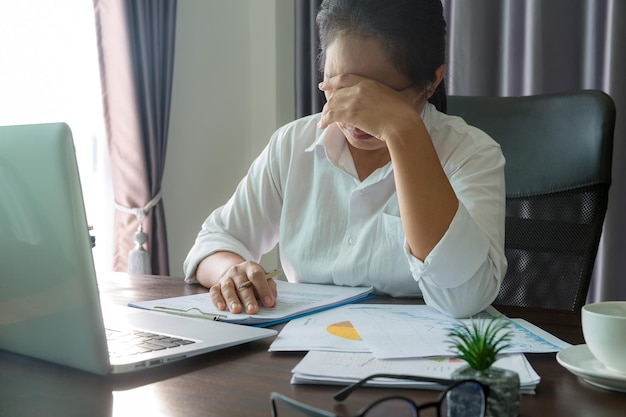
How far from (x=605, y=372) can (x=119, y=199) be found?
6.95 ft

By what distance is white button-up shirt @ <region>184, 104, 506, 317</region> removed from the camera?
41.9 inches

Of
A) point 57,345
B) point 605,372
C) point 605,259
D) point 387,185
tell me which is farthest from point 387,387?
point 605,259

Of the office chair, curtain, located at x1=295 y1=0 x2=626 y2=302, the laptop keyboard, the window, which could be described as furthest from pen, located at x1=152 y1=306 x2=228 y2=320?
curtain, located at x1=295 y1=0 x2=626 y2=302

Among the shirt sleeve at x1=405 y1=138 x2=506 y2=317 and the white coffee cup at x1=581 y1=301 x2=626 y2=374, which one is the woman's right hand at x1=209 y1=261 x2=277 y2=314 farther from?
the white coffee cup at x1=581 y1=301 x2=626 y2=374

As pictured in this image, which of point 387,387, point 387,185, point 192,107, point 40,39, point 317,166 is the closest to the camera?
point 387,387

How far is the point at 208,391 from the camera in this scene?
682mm

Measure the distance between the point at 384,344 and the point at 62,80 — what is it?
74.3 inches

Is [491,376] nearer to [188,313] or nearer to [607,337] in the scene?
[607,337]

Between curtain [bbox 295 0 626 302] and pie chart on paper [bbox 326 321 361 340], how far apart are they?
5.34ft

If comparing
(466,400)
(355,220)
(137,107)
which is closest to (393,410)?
(466,400)

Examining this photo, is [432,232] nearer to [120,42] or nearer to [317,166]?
[317,166]

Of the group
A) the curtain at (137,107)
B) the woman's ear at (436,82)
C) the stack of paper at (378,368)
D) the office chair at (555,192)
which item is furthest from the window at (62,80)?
the stack of paper at (378,368)

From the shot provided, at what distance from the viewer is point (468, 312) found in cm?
105

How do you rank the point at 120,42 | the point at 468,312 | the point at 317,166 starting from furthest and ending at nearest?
the point at 120,42, the point at 317,166, the point at 468,312
